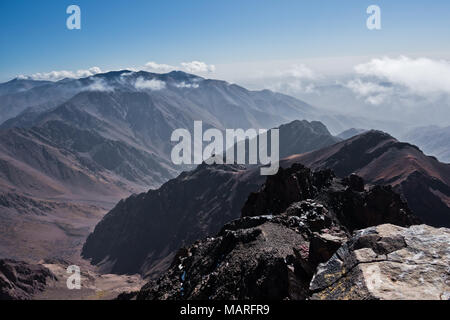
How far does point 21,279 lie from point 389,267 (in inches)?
4773

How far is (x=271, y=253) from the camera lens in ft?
64.1

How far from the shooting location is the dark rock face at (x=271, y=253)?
16625mm

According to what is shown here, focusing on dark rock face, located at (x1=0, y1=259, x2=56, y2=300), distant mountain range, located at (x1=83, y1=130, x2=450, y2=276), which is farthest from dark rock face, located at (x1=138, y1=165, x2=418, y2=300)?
dark rock face, located at (x1=0, y1=259, x2=56, y2=300)

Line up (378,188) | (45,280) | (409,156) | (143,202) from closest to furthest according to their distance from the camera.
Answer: (378,188), (45,280), (409,156), (143,202)

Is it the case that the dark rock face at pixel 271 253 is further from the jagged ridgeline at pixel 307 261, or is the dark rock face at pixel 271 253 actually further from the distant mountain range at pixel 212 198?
the distant mountain range at pixel 212 198

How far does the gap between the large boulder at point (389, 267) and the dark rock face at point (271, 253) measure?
2.20 m

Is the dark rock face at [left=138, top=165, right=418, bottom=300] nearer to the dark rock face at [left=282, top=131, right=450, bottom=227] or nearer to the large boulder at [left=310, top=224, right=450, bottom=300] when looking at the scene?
the large boulder at [left=310, top=224, right=450, bottom=300]

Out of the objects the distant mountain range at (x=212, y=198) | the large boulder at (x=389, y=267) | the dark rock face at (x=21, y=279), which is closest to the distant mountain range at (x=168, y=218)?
the distant mountain range at (x=212, y=198)

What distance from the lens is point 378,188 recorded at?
4834cm
